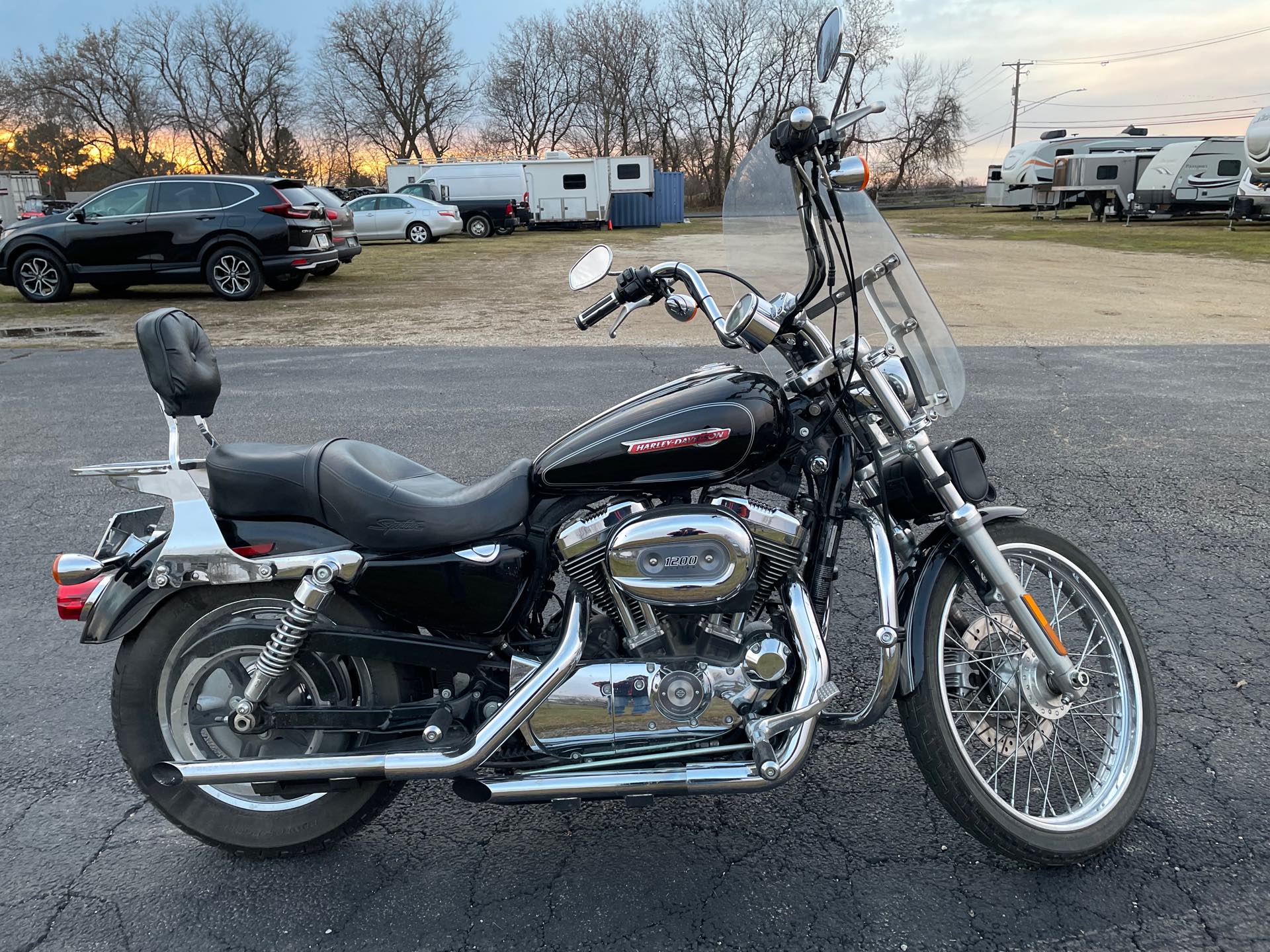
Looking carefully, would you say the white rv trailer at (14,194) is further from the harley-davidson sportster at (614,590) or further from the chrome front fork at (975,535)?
the chrome front fork at (975,535)

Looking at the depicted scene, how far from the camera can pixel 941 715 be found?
90.7 inches

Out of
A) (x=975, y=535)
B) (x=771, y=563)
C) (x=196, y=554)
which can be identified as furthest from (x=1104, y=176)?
(x=196, y=554)

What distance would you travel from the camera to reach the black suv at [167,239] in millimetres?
13180

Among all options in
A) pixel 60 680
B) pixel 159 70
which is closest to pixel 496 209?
pixel 60 680

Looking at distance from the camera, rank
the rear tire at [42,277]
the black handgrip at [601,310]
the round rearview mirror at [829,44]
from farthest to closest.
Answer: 1. the rear tire at [42,277]
2. the black handgrip at [601,310]
3. the round rearview mirror at [829,44]

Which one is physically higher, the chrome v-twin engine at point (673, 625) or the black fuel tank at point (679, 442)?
the black fuel tank at point (679, 442)

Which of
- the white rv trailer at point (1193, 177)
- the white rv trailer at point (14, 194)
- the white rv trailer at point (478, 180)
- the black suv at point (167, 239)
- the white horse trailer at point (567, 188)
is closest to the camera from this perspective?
the black suv at point (167, 239)

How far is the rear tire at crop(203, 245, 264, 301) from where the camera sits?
43.9 feet

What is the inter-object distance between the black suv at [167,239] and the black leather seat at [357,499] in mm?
12284

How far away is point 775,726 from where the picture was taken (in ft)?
7.35

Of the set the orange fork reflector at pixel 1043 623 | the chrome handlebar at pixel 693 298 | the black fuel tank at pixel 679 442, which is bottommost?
the orange fork reflector at pixel 1043 623

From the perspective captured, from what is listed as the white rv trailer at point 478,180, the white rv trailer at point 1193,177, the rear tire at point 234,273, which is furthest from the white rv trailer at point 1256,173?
the rear tire at point 234,273

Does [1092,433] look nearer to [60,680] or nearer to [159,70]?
[60,680]

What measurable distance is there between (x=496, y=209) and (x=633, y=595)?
3066 cm
